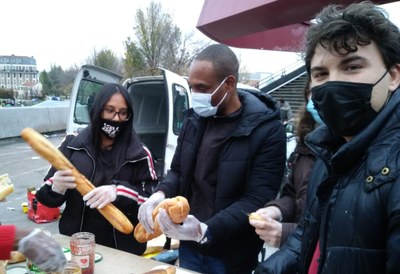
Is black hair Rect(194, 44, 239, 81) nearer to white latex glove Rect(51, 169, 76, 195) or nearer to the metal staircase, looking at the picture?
white latex glove Rect(51, 169, 76, 195)

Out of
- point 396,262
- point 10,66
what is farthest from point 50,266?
point 10,66

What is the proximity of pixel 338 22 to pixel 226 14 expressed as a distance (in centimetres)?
518

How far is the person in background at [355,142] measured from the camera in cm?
94

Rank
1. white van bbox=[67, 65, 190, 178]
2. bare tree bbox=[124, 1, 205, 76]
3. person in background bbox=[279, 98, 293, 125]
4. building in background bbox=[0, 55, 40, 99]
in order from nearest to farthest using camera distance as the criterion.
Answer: white van bbox=[67, 65, 190, 178], person in background bbox=[279, 98, 293, 125], bare tree bbox=[124, 1, 205, 76], building in background bbox=[0, 55, 40, 99]

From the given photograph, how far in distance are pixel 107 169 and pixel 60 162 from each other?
1.57 ft

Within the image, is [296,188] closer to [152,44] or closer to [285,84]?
[285,84]

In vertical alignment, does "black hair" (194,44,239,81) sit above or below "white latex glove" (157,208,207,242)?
above

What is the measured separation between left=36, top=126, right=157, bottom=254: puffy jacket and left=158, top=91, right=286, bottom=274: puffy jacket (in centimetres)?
54

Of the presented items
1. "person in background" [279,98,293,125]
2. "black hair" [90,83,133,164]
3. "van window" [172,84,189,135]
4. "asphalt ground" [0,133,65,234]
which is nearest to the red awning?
"van window" [172,84,189,135]

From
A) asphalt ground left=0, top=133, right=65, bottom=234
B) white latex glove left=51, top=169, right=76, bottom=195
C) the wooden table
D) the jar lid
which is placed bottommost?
asphalt ground left=0, top=133, right=65, bottom=234

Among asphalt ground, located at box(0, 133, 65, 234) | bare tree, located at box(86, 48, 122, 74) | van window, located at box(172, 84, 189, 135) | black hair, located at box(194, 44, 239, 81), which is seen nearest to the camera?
black hair, located at box(194, 44, 239, 81)

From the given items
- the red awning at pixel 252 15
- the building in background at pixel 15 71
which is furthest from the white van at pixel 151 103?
the building in background at pixel 15 71

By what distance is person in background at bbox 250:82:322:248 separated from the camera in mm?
1605

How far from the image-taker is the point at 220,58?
6.75 ft
